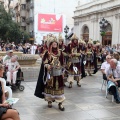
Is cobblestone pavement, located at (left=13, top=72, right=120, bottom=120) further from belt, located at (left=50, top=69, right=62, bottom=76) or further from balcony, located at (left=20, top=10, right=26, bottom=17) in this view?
balcony, located at (left=20, top=10, right=26, bottom=17)

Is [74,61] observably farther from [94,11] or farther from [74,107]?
[94,11]

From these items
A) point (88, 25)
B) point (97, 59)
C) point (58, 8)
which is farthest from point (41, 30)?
point (97, 59)

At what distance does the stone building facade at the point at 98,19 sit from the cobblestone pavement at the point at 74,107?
19.3 meters

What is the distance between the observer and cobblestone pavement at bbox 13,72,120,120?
6059 mm

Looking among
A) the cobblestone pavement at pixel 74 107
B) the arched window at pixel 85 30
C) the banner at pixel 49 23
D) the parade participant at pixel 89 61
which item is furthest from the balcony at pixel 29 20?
the cobblestone pavement at pixel 74 107

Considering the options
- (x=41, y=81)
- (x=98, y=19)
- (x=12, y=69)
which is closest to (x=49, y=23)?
(x=98, y=19)

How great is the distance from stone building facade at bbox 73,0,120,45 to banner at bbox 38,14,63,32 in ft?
25.8

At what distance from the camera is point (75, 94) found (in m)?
8.47

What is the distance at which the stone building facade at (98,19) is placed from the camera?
27.3 meters

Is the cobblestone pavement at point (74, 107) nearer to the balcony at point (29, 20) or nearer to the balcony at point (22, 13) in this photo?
the balcony at point (29, 20)

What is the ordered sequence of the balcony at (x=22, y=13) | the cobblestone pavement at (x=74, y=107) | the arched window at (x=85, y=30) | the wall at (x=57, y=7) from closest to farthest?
the cobblestone pavement at (x=74, y=107) < the arched window at (x=85, y=30) < the wall at (x=57, y=7) < the balcony at (x=22, y=13)

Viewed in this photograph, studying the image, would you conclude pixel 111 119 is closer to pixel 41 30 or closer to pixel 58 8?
pixel 41 30

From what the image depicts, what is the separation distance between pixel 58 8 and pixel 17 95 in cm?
4482

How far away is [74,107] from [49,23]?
38.1 m
